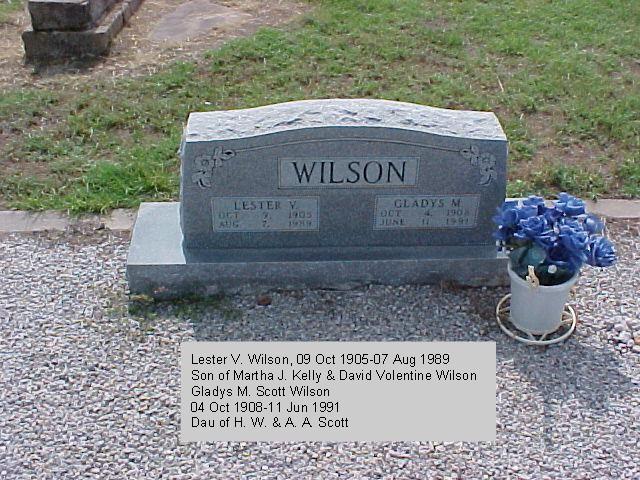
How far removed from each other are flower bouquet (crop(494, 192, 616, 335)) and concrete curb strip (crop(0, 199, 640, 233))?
3.93 feet

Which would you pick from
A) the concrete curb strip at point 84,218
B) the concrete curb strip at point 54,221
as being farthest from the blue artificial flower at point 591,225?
the concrete curb strip at point 54,221

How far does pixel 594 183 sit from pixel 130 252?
2.77 metres

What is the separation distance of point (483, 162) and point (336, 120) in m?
0.72

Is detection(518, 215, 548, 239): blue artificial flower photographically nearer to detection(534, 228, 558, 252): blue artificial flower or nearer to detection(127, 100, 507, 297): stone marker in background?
detection(534, 228, 558, 252): blue artificial flower

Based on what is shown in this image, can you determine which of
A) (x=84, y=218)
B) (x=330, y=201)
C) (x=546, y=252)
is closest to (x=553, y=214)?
(x=546, y=252)

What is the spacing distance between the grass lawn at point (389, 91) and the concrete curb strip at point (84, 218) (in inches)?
3.4

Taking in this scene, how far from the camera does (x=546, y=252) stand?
11.7ft

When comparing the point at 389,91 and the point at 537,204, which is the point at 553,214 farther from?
the point at 389,91

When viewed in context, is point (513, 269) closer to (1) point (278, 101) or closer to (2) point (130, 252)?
(2) point (130, 252)

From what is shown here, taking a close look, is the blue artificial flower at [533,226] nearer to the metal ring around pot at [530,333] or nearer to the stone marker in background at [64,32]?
the metal ring around pot at [530,333]

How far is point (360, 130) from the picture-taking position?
378 centimetres

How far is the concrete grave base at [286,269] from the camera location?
3996 mm

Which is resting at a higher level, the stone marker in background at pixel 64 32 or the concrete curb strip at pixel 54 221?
the stone marker in background at pixel 64 32

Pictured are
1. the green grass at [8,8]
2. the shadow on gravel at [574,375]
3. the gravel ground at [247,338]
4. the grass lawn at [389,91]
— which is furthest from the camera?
the green grass at [8,8]
